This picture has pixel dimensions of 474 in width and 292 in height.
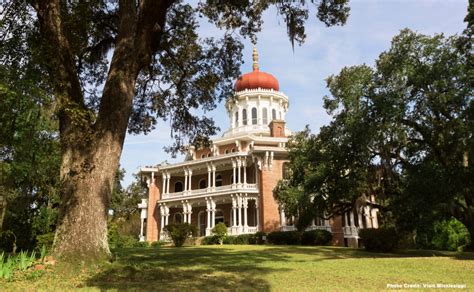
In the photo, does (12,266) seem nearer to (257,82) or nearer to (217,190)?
(217,190)

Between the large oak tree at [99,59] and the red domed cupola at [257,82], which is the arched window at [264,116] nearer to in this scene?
the red domed cupola at [257,82]

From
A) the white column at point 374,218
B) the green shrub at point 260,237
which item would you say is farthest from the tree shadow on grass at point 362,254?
the white column at point 374,218

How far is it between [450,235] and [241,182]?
20.4 metres

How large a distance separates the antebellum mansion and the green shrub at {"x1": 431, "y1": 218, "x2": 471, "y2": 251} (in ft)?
23.2

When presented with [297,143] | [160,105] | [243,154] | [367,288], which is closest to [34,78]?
[160,105]

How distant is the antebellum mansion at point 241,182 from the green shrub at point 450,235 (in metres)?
7.06

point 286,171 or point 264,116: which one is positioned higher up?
point 264,116

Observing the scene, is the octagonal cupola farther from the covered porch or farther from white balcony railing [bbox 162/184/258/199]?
the covered porch

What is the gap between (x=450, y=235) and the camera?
35.0m

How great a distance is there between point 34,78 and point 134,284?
574 centimetres

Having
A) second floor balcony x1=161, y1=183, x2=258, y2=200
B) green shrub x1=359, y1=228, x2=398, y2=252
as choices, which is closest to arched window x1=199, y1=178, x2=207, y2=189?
second floor balcony x1=161, y1=183, x2=258, y2=200

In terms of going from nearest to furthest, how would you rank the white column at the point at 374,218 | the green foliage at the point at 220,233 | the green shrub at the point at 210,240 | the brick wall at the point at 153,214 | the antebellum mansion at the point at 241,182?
the green foliage at the point at 220,233 → the green shrub at the point at 210,240 → the antebellum mansion at the point at 241,182 → the white column at the point at 374,218 → the brick wall at the point at 153,214

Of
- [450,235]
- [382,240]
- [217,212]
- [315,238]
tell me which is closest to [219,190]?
[217,212]

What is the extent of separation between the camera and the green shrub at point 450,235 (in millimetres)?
34219
